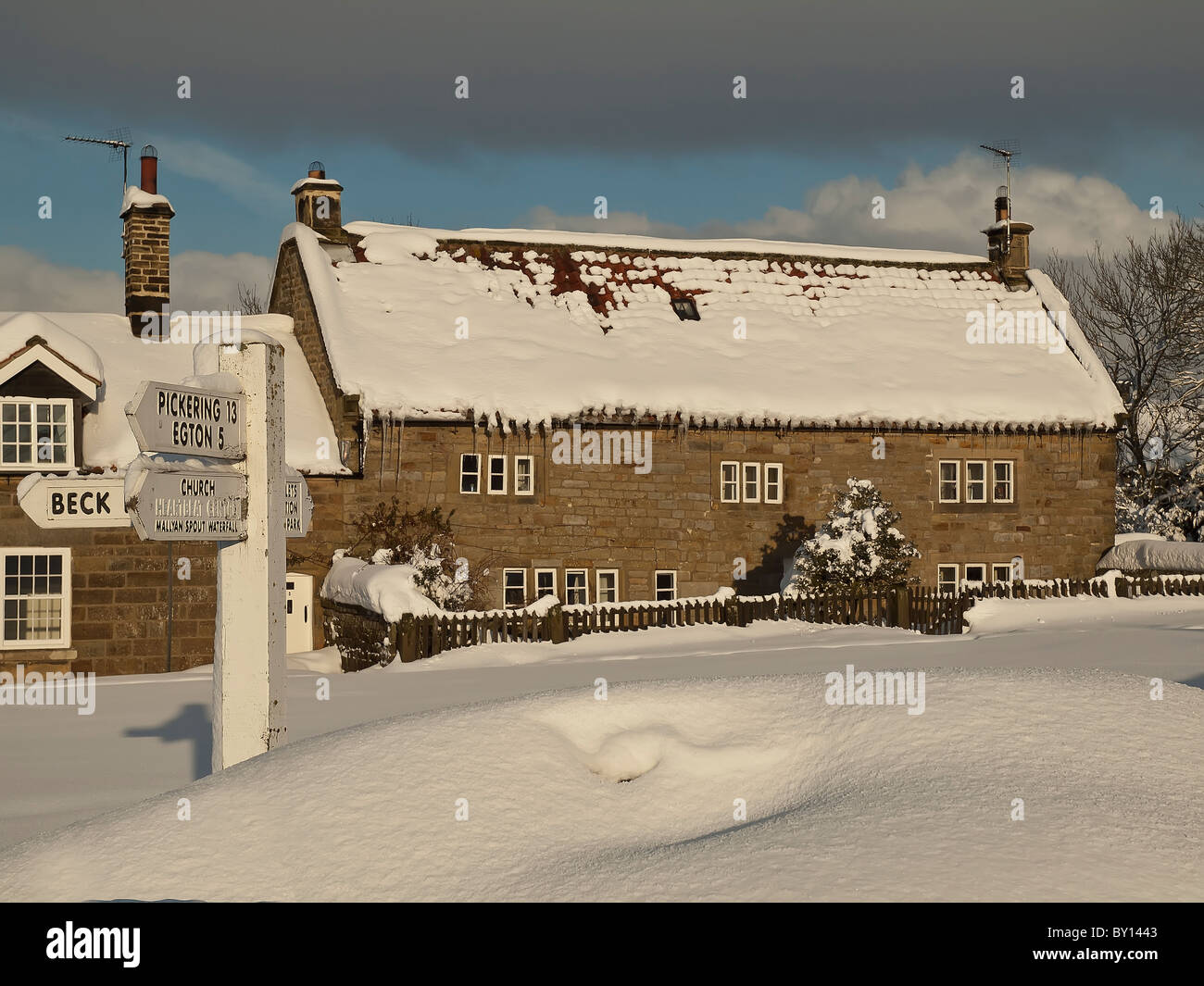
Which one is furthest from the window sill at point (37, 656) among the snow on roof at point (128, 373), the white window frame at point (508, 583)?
the white window frame at point (508, 583)

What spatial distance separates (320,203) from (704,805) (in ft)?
77.1

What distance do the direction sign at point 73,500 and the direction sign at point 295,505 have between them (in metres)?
0.96

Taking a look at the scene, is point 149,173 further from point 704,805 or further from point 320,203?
point 704,805

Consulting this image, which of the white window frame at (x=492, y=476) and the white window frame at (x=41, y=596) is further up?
the white window frame at (x=492, y=476)

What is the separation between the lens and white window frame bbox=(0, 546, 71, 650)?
68.4 ft

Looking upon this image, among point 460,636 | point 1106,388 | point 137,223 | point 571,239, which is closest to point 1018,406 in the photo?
point 1106,388

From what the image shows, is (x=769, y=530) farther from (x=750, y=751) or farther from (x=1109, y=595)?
(x=750, y=751)

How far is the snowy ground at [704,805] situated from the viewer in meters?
4.64

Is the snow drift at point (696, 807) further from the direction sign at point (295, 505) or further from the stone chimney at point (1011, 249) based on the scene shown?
the stone chimney at point (1011, 249)

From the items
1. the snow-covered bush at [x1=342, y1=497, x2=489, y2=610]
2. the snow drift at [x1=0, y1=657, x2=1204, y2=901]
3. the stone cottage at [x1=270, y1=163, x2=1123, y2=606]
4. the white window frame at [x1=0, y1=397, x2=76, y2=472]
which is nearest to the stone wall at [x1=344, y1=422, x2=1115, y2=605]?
the stone cottage at [x1=270, y1=163, x2=1123, y2=606]

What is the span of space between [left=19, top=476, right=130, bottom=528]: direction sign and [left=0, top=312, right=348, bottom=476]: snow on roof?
13.7 meters

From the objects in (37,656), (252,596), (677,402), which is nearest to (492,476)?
(677,402)

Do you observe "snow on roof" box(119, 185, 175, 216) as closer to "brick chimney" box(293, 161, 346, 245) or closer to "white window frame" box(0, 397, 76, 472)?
"brick chimney" box(293, 161, 346, 245)

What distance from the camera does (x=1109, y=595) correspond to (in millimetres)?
22938
